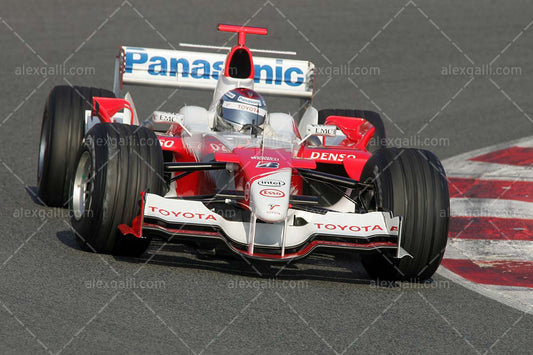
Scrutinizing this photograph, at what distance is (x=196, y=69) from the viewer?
1078 centimetres

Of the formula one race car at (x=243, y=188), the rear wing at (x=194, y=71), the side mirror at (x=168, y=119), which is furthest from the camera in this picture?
the rear wing at (x=194, y=71)

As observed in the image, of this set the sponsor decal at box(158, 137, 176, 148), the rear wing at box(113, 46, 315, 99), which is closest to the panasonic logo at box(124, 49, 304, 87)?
the rear wing at box(113, 46, 315, 99)

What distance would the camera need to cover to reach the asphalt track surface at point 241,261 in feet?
20.3

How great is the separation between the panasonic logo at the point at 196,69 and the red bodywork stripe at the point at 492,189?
1940mm

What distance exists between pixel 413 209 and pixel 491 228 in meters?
2.31

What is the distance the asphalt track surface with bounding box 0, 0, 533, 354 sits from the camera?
20.3 ft

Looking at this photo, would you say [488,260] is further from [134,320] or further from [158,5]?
[158,5]

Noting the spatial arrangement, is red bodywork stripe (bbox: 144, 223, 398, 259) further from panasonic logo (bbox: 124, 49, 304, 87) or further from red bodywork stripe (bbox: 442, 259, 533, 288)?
panasonic logo (bbox: 124, 49, 304, 87)

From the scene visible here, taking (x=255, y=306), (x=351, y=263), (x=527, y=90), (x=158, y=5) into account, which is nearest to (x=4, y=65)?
(x=158, y=5)

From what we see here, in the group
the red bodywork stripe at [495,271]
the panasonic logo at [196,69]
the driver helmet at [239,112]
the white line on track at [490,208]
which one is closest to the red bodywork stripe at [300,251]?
the red bodywork stripe at [495,271]

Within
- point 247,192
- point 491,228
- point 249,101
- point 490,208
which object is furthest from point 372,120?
point 247,192

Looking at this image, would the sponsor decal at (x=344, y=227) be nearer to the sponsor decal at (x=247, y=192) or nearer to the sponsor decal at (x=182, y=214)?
the sponsor decal at (x=247, y=192)

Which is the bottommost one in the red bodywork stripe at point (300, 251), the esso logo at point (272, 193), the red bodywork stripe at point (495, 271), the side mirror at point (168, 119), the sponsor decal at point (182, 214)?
the red bodywork stripe at point (495, 271)

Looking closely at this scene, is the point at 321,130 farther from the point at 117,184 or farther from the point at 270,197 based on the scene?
the point at 117,184
